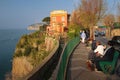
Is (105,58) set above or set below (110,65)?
above

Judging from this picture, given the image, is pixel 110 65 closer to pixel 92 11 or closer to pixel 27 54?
pixel 92 11

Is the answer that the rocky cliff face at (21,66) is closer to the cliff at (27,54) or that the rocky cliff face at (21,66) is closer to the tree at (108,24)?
the cliff at (27,54)

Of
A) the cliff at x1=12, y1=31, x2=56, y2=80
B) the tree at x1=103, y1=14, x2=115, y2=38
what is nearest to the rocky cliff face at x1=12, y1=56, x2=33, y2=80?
the cliff at x1=12, y1=31, x2=56, y2=80

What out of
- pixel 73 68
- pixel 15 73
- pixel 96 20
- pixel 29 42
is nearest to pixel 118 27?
pixel 29 42

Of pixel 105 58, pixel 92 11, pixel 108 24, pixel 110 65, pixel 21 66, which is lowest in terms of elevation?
pixel 21 66

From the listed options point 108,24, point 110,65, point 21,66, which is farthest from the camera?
point 108,24

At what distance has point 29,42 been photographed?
51281mm

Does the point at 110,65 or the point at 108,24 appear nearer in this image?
the point at 110,65

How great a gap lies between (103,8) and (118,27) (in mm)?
25940

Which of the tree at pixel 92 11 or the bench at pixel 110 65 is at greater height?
the tree at pixel 92 11

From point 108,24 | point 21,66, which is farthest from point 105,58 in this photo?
point 108,24

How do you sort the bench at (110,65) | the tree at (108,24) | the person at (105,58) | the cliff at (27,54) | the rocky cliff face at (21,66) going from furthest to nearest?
the tree at (108,24), the rocky cliff face at (21,66), the cliff at (27,54), the person at (105,58), the bench at (110,65)

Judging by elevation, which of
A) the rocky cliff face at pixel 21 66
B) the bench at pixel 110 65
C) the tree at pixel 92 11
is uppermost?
the tree at pixel 92 11

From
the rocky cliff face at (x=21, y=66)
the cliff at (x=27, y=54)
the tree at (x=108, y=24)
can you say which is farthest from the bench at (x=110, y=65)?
the tree at (x=108, y=24)
